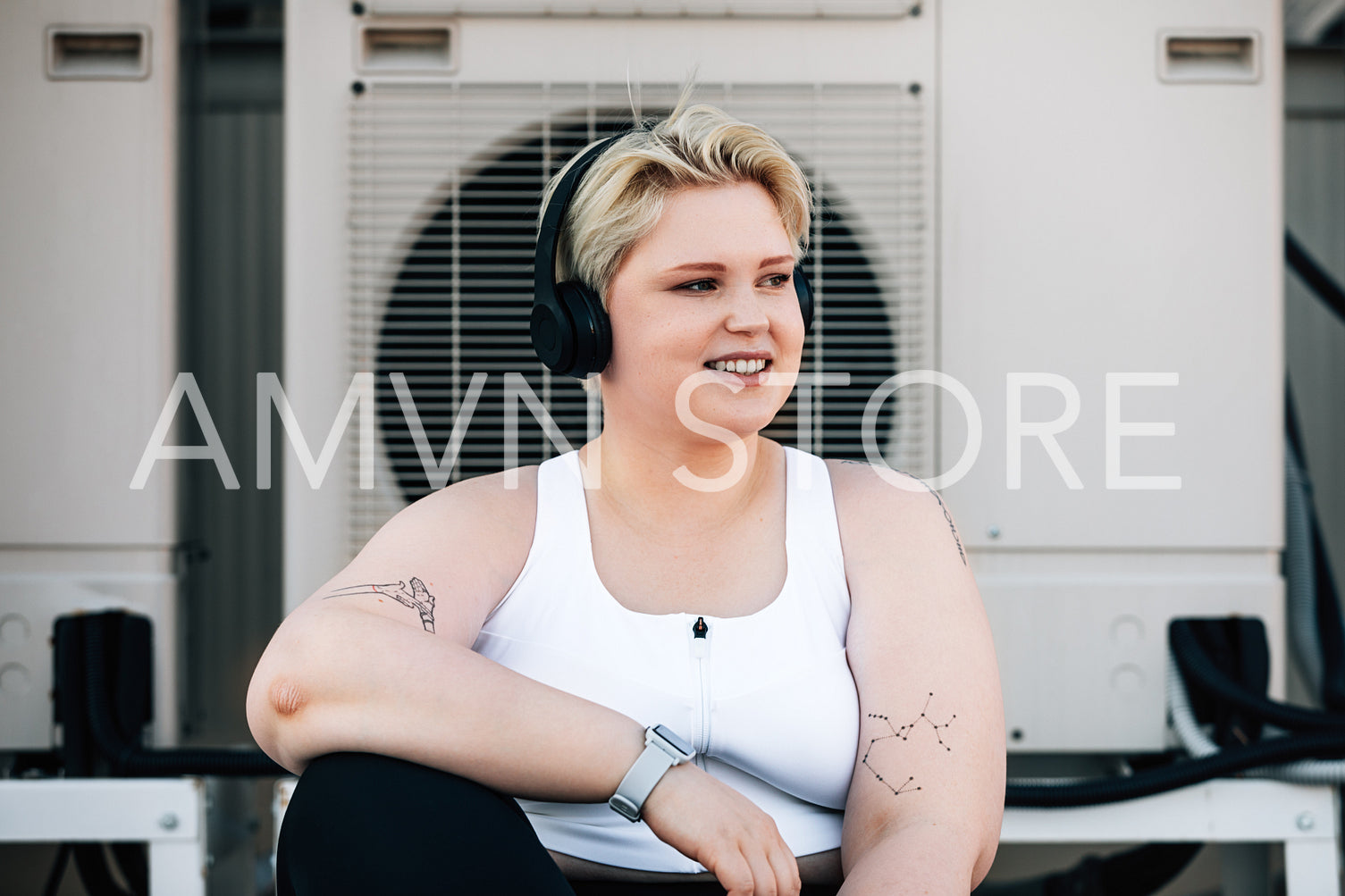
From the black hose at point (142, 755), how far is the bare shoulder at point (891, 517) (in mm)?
910

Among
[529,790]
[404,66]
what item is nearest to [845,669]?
[529,790]

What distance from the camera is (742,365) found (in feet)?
3.53

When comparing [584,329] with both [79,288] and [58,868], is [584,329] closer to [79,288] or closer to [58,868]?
[79,288]

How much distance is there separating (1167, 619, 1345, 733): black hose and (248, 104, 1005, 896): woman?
639mm

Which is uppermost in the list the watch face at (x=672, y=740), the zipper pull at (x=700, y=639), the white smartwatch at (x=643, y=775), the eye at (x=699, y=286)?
the eye at (x=699, y=286)

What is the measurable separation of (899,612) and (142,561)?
117 cm

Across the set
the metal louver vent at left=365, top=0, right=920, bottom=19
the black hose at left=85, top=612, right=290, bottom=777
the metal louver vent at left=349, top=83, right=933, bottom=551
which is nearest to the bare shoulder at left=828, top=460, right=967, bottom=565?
the metal louver vent at left=349, top=83, right=933, bottom=551

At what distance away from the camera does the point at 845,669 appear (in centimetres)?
108

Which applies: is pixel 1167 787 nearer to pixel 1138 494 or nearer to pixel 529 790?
pixel 1138 494

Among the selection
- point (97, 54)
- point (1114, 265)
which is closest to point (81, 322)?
point (97, 54)

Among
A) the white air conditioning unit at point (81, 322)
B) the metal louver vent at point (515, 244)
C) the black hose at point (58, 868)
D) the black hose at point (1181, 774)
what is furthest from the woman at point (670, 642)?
the black hose at point (58, 868)

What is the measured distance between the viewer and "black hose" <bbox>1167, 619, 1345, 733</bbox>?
1461mm

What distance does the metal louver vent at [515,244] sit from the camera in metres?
1.58

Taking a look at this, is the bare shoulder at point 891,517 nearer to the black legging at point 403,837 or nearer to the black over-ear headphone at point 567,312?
the black over-ear headphone at point 567,312
